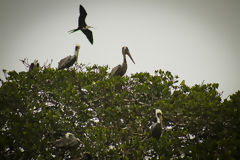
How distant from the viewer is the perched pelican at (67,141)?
9.28 m

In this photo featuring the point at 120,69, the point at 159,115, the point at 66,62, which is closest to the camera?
the point at 159,115

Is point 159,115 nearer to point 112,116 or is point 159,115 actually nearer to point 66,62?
point 112,116

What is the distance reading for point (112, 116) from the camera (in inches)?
401

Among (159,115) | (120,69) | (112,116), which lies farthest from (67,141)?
(120,69)

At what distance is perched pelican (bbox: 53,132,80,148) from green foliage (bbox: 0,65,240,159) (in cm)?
32

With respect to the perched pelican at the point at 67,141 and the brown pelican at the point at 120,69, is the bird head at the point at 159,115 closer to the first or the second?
the perched pelican at the point at 67,141

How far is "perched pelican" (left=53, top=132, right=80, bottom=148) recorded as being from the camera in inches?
365

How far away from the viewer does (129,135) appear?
32.1 ft

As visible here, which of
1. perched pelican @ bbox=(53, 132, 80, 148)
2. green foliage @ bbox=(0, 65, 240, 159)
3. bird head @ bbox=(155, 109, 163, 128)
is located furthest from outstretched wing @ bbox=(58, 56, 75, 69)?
bird head @ bbox=(155, 109, 163, 128)

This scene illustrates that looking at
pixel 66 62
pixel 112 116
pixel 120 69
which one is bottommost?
pixel 112 116

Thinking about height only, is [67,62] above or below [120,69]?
above

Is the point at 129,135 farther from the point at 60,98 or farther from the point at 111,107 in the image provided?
the point at 60,98

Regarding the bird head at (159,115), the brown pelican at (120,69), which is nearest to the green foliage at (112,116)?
the bird head at (159,115)

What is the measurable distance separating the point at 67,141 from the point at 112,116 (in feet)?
6.24
